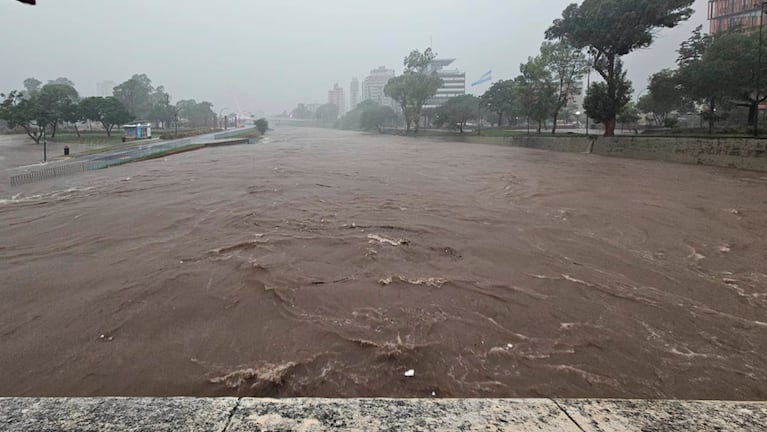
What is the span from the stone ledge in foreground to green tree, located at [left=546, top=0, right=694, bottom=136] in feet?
110

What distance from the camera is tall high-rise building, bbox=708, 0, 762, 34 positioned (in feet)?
189

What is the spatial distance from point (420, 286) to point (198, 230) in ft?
18.8

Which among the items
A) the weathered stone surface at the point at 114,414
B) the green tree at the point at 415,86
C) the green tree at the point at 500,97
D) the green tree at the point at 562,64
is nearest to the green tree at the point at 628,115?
the green tree at the point at 562,64

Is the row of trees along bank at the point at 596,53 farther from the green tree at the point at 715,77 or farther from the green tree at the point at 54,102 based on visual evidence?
the green tree at the point at 54,102

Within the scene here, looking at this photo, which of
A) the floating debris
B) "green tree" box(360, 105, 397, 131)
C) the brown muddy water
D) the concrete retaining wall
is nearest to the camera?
the brown muddy water

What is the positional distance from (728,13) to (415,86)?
47.6 m

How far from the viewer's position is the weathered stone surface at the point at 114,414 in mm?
1924

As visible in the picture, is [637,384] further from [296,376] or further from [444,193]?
[444,193]

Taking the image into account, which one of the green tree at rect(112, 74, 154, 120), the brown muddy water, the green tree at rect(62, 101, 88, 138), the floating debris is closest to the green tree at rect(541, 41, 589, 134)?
the brown muddy water

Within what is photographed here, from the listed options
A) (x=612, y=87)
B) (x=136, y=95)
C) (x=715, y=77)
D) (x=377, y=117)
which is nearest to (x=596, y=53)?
(x=612, y=87)

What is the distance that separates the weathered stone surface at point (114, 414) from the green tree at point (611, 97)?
36.0 m

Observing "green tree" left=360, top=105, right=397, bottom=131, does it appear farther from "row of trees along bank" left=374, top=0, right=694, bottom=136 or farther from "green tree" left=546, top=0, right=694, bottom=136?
"green tree" left=546, top=0, right=694, bottom=136

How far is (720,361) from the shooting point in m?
3.97

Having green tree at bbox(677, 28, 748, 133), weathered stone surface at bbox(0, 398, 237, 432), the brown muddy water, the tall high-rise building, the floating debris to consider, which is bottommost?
the brown muddy water
